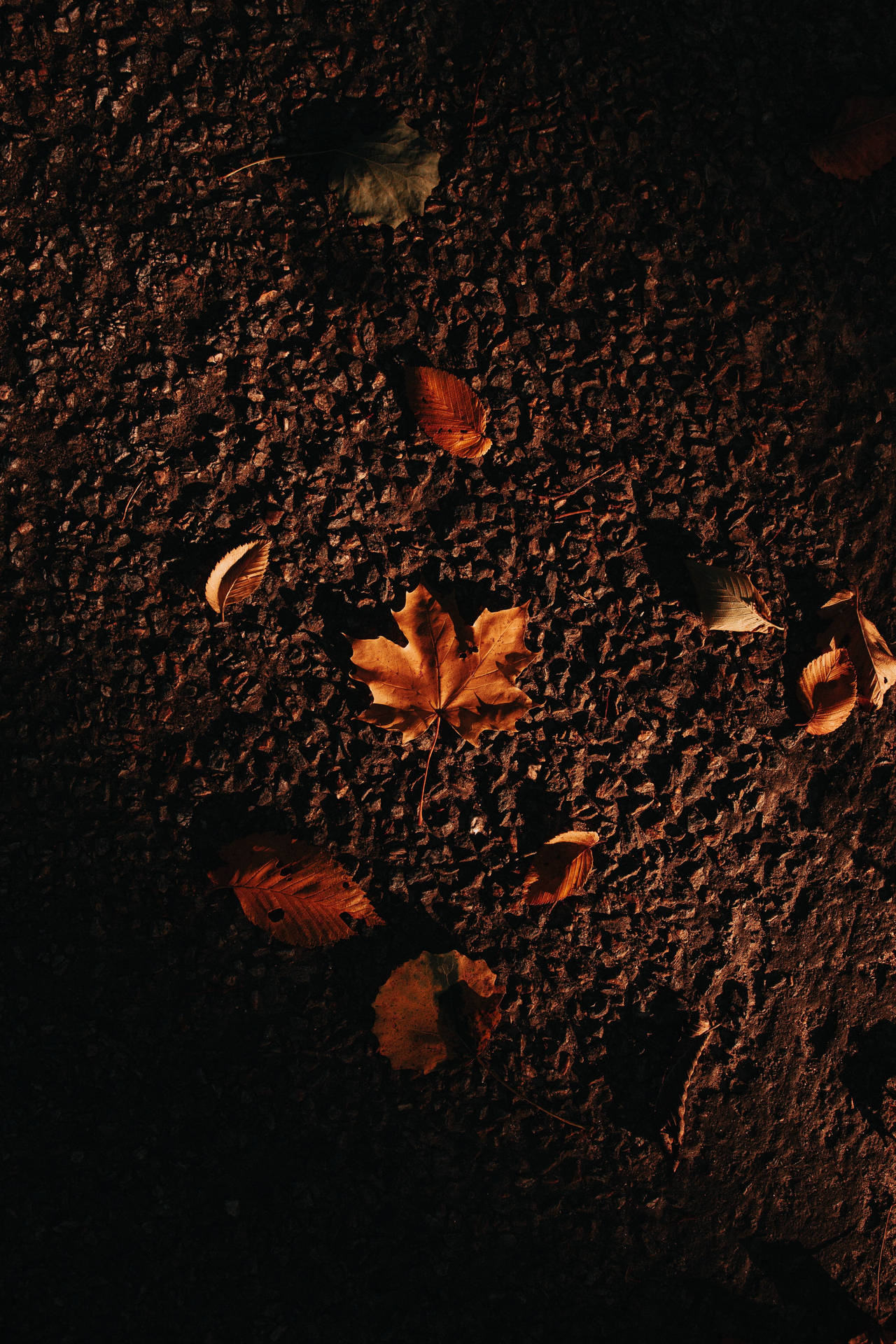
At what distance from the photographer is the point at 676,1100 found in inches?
70.0

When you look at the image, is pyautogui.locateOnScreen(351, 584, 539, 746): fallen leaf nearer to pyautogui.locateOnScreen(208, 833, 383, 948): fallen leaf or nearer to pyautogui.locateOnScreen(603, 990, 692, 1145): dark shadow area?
pyautogui.locateOnScreen(208, 833, 383, 948): fallen leaf

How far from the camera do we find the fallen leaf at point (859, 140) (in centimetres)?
181

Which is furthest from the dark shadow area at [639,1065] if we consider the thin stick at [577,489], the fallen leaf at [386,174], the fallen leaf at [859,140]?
the fallen leaf at [859,140]

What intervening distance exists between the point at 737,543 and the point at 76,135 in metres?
1.85

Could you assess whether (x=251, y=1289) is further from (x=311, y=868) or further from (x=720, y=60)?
(x=720, y=60)

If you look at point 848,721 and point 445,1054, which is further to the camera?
point 848,721

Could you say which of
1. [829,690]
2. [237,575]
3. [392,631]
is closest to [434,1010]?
[392,631]

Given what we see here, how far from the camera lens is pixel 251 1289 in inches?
65.7

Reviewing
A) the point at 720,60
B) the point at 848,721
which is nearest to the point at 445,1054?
the point at 848,721

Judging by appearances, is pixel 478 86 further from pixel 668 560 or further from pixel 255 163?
pixel 668 560

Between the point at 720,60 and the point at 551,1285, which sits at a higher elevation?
the point at 720,60

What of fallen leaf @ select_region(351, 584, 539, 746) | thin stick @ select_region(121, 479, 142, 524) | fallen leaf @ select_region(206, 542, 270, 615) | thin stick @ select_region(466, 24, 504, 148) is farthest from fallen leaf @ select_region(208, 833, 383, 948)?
thin stick @ select_region(466, 24, 504, 148)

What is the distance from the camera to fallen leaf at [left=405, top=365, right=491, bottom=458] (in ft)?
5.74

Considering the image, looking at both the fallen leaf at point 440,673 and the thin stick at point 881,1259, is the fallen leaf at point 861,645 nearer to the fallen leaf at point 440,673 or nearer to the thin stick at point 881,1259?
the fallen leaf at point 440,673
